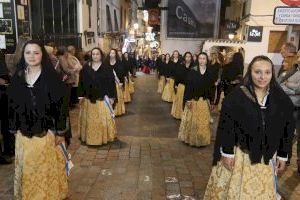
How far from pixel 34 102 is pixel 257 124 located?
249 cm

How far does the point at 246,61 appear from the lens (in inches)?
651

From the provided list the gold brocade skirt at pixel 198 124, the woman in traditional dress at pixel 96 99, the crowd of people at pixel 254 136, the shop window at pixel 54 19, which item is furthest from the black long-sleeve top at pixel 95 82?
the shop window at pixel 54 19

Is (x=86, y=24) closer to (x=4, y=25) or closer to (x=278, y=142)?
(x=4, y=25)

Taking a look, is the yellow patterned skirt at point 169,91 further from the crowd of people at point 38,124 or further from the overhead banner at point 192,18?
the overhead banner at point 192,18

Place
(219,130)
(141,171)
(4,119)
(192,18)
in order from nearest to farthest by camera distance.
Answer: (219,130)
(141,171)
(4,119)
(192,18)

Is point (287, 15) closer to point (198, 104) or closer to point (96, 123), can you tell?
point (198, 104)

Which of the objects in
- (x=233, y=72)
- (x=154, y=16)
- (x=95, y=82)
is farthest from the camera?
(x=154, y=16)

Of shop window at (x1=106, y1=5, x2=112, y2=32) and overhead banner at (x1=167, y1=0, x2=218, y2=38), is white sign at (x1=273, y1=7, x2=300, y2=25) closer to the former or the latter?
overhead banner at (x1=167, y1=0, x2=218, y2=38)

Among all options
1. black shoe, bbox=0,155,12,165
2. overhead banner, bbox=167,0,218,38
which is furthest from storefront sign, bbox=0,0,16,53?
overhead banner, bbox=167,0,218,38

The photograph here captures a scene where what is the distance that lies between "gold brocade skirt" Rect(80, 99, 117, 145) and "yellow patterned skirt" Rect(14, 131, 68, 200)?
9.86 feet

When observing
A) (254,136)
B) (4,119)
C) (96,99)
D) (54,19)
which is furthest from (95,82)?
(54,19)

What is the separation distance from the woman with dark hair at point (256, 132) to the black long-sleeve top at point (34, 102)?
1.97 m

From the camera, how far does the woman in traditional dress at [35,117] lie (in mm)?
4188

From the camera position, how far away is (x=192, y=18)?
27484 mm
